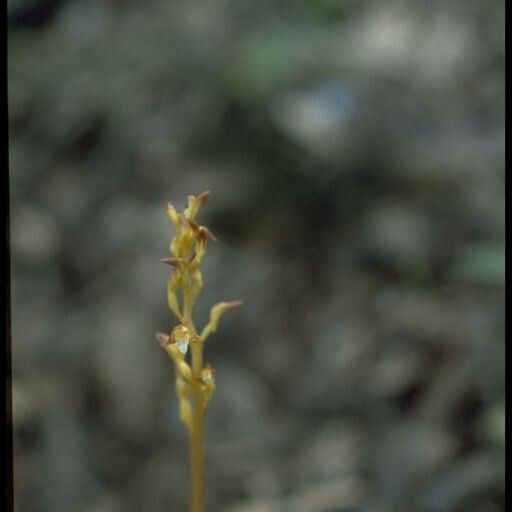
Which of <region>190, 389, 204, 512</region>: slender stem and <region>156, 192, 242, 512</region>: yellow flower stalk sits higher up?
<region>156, 192, 242, 512</region>: yellow flower stalk

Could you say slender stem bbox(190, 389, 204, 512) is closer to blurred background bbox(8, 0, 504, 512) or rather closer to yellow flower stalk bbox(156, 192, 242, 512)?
yellow flower stalk bbox(156, 192, 242, 512)

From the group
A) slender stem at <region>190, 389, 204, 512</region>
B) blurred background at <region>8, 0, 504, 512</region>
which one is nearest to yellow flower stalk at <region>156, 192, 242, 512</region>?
slender stem at <region>190, 389, 204, 512</region>

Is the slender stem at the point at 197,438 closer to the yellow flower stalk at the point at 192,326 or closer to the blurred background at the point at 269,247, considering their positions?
the yellow flower stalk at the point at 192,326

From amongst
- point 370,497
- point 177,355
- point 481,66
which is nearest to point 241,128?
point 481,66

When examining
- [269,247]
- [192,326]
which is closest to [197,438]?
[192,326]

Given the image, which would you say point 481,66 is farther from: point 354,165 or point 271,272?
point 271,272

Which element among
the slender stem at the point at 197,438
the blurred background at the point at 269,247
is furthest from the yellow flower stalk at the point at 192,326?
the blurred background at the point at 269,247

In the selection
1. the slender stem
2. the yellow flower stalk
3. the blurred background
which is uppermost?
the blurred background

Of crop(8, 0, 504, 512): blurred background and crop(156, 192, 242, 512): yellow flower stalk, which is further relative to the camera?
crop(8, 0, 504, 512): blurred background
